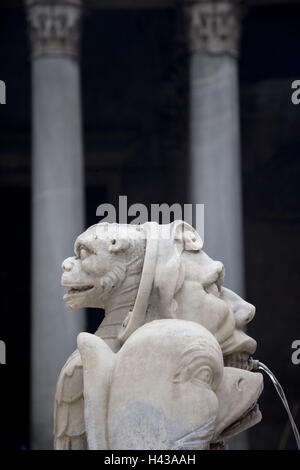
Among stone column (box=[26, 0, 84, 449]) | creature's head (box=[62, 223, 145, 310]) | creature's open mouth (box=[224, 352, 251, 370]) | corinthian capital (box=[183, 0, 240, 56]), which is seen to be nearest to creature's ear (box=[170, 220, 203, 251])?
creature's head (box=[62, 223, 145, 310])

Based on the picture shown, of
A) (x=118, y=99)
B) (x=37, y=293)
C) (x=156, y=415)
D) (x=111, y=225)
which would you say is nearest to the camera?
(x=156, y=415)

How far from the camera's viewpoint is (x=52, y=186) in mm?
24438

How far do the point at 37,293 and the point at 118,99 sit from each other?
7967 mm

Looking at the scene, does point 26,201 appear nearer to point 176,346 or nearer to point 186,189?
point 186,189

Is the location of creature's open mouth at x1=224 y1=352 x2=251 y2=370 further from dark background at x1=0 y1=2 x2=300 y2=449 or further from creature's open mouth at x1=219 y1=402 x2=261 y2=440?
dark background at x1=0 y1=2 x2=300 y2=449

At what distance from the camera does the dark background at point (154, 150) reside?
29.7 m

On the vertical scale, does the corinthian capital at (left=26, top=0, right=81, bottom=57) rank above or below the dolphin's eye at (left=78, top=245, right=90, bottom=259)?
above

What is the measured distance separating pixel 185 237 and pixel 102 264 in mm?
409

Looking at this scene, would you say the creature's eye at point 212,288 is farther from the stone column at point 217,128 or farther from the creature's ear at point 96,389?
the stone column at point 217,128

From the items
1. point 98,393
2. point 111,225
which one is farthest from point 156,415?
point 111,225

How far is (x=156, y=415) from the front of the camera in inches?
250

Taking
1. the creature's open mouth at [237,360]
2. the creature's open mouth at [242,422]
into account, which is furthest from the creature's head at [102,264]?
the creature's open mouth at [242,422]

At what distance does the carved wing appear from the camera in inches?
263

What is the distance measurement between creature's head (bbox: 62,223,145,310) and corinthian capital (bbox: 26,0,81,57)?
1825cm
